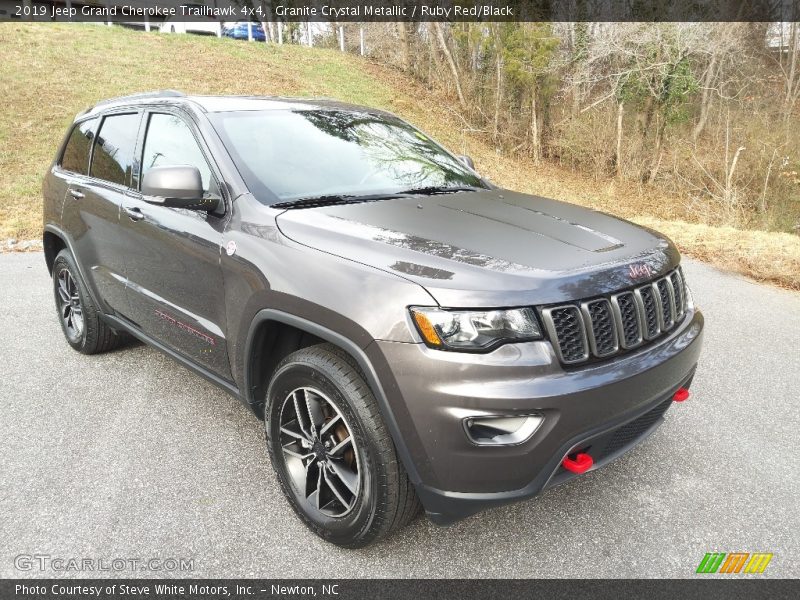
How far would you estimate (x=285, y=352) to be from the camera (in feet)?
8.61

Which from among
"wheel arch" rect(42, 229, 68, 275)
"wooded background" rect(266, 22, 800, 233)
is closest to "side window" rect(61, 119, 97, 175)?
"wheel arch" rect(42, 229, 68, 275)

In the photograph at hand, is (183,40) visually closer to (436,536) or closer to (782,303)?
(782,303)

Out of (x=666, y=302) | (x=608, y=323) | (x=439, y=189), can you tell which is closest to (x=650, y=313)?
(x=666, y=302)

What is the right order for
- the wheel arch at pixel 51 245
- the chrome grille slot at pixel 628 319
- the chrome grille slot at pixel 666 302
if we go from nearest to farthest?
the chrome grille slot at pixel 628 319 < the chrome grille slot at pixel 666 302 < the wheel arch at pixel 51 245

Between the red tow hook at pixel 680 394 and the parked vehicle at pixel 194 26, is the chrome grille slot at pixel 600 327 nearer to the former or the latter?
the red tow hook at pixel 680 394

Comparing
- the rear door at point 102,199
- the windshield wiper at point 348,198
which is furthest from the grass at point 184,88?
the windshield wiper at point 348,198

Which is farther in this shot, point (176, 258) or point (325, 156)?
point (325, 156)

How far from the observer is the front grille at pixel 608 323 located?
200 cm

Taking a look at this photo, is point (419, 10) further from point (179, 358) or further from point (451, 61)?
point (179, 358)

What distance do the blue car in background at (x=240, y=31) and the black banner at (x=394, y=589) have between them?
3124 cm

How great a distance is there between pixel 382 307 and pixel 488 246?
52 centimetres

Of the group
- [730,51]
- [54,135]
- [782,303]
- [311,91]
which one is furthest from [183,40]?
[782,303]

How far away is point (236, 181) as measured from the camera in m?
2.72

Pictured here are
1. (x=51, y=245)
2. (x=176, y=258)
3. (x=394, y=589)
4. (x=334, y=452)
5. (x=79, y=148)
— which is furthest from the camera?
(x=51, y=245)
